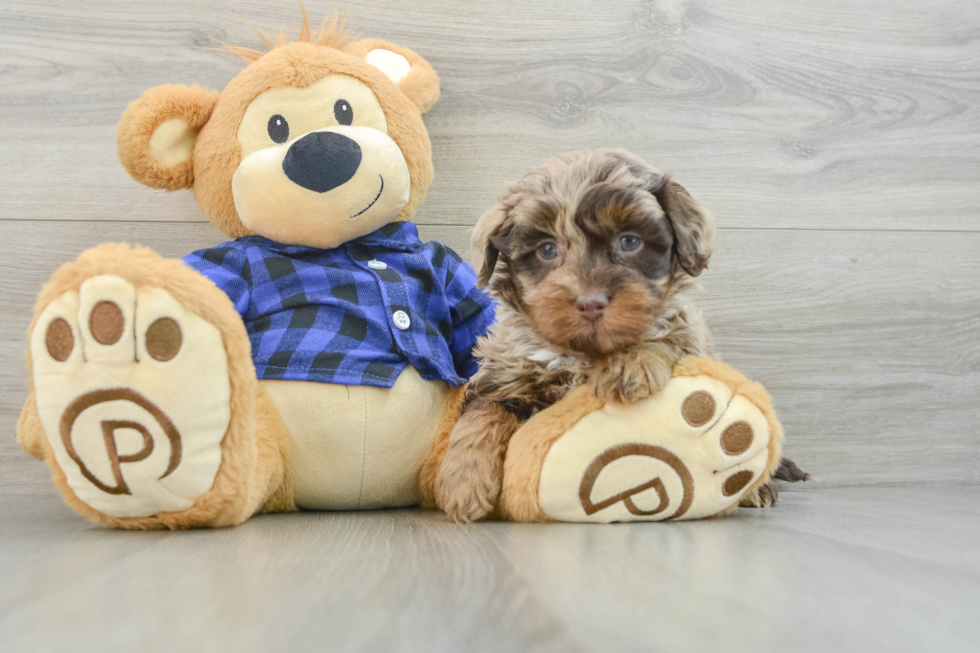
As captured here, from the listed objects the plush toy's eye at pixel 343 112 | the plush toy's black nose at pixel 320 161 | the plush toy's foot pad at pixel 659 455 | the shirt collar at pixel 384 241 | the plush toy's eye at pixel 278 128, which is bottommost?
the plush toy's foot pad at pixel 659 455

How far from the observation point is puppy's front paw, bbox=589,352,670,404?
0.91 metres

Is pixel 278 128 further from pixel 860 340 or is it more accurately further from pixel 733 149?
pixel 860 340

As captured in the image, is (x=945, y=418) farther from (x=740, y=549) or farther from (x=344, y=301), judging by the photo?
(x=344, y=301)

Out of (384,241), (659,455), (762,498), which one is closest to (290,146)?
(384,241)

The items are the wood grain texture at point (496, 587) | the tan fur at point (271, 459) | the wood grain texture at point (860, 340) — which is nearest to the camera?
the wood grain texture at point (496, 587)

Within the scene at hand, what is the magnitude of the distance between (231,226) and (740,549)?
95 centimetres

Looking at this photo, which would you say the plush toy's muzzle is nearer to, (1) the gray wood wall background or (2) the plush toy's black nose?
(2) the plush toy's black nose

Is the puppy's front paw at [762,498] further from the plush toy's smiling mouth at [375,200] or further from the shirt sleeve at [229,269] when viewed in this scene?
the shirt sleeve at [229,269]

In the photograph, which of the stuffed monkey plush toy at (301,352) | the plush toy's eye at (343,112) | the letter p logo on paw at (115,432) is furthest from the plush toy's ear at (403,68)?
the letter p logo on paw at (115,432)

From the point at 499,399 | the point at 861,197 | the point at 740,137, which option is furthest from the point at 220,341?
the point at 861,197

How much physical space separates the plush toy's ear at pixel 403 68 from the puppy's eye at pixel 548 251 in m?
0.52

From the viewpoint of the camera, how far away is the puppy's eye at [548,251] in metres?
0.95

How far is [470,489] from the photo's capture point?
3.25ft

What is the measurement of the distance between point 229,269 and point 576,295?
608 mm
